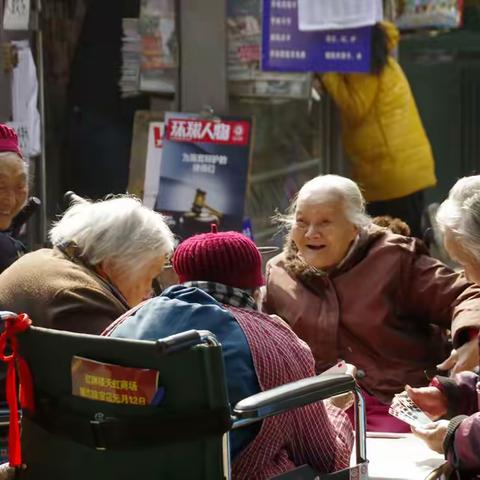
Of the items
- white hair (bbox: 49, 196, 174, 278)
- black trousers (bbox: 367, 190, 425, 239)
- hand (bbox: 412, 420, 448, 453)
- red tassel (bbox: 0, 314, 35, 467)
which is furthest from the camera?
black trousers (bbox: 367, 190, 425, 239)

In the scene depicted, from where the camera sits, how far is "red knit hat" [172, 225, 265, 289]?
337 cm

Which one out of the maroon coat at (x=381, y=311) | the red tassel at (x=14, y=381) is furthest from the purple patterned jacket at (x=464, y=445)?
the maroon coat at (x=381, y=311)

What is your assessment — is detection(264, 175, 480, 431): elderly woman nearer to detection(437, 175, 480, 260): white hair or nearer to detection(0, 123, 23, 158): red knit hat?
detection(437, 175, 480, 260): white hair

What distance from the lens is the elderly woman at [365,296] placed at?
15.0 ft

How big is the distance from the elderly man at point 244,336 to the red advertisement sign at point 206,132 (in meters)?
3.65

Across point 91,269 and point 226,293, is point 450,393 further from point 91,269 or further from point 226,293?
point 91,269

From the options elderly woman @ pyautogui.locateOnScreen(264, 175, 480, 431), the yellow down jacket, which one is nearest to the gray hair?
elderly woman @ pyautogui.locateOnScreen(264, 175, 480, 431)

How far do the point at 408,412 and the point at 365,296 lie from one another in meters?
0.97

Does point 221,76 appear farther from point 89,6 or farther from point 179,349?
point 179,349

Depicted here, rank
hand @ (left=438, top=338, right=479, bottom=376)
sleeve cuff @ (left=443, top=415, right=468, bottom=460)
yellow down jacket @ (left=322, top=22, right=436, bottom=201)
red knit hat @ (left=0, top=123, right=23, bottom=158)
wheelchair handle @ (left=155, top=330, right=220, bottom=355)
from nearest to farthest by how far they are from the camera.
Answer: wheelchair handle @ (left=155, top=330, right=220, bottom=355)
sleeve cuff @ (left=443, top=415, right=468, bottom=460)
hand @ (left=438, top=338, right=479, bottom=376)
red knit hat @ (left=0, top=123, right=23, bottom=158)
yellow down jacket @ (left=322, top=22, right=436, bottom=201)

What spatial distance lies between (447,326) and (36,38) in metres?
3.30

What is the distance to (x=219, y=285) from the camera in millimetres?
3365

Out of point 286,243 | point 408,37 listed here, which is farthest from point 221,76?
point 286,243

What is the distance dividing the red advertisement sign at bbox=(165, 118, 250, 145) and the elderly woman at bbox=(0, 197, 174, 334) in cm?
298
